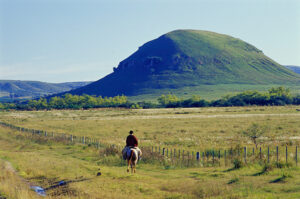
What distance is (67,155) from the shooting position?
35.2 m

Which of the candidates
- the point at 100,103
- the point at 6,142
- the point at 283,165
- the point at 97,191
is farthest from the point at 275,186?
the point at 100,103

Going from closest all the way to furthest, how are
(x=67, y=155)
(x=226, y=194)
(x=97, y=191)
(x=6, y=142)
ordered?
1. (x=226, y=194)
2. (x=97, y=191)
3. (x=67, y=155)
4. (x=6, y=142)

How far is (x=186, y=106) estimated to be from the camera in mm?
164500

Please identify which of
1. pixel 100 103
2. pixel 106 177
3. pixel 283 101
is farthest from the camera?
pixel 100 103

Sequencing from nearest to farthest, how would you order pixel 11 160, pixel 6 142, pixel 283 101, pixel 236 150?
pixel 236 150, pixel 11 160, pixel 6 142, pixel 283 101

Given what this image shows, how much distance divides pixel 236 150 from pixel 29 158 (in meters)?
15.6

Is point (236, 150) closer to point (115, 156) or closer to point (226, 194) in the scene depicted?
point (115, 156)

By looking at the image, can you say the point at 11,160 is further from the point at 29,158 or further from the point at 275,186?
the point at 275,186

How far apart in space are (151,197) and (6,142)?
34749 mm

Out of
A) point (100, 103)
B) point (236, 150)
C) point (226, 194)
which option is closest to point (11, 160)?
point (236, 150)

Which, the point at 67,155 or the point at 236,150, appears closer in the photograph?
the point at 236,150

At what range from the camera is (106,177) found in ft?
75.0

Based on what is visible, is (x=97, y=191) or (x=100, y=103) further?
(x=100, y=103)

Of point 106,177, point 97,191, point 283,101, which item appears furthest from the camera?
point 283,101
